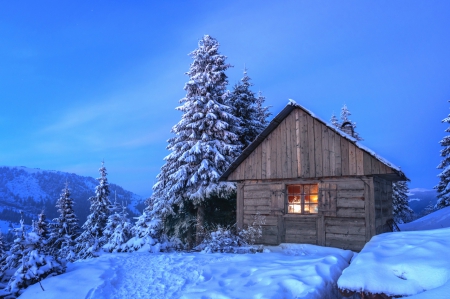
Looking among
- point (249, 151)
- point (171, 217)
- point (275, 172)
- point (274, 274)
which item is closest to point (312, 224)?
point (275, 172)

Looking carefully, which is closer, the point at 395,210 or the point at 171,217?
the point at 171,217

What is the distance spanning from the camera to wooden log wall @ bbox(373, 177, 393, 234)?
1196cm

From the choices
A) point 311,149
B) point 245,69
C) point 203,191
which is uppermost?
point 245,69

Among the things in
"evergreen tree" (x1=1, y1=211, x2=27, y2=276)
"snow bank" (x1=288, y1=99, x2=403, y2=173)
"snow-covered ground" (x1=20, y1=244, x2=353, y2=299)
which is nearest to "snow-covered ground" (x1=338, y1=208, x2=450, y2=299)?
"snow-covered ground" (x1=20, y1=244, x2=353, y2=299)

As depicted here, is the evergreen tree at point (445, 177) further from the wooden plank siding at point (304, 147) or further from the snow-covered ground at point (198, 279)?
the snow-covered ground at point (198, 279)

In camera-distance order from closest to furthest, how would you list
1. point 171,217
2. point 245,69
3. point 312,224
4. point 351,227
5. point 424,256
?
point 424,256, point 351,227, point 312,224, point 171,217, point 245,69

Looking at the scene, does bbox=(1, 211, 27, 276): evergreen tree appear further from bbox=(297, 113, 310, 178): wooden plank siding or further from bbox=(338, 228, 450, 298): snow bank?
bbox=(297, 113, 310, 178): wooden plank siding

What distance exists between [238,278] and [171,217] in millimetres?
14169

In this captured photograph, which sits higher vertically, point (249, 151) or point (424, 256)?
point (249, 151)

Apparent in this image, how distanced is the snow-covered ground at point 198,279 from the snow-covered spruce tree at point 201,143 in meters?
8.20

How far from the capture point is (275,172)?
12953 millimetres

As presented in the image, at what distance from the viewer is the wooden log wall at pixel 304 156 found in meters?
11.2

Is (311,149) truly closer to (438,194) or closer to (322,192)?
(322,192)

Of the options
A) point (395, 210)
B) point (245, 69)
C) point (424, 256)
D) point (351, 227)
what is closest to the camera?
point (424, 256)
